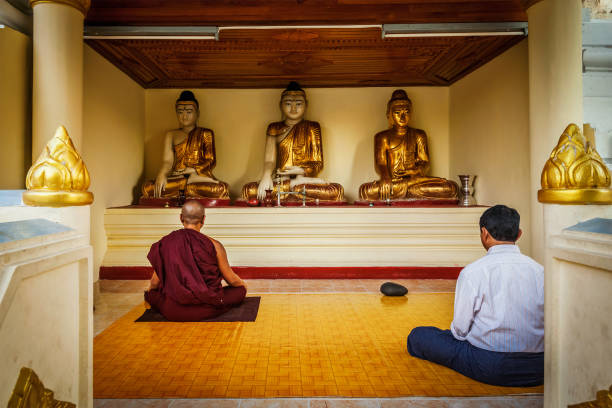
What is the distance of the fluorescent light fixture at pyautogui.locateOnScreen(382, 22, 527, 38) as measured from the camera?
3828 mm

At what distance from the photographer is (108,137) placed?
4664mm

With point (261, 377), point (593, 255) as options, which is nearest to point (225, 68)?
point (261, 377)

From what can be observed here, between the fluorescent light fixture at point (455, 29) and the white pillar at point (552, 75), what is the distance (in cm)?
41

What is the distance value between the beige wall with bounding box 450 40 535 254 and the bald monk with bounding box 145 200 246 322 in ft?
8.87

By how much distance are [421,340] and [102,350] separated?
68.0 inches

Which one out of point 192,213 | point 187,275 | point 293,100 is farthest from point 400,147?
point 187,275

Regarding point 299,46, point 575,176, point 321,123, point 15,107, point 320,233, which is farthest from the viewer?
point 321,123

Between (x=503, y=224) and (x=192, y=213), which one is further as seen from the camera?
(x=192, y=213)

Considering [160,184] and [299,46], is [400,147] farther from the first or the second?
[160,184]

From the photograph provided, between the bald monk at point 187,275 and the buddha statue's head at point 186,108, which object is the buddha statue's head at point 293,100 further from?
the bald monk at point 187,275

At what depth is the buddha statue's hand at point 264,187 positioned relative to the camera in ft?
17.7

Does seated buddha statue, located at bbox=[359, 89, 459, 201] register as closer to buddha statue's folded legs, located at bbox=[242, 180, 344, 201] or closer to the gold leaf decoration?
buddha statue's folded legs, located at bbox=[242, 180, 344, 201]

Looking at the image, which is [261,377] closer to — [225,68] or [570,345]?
[570,345]

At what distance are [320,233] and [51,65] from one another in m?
2.85
